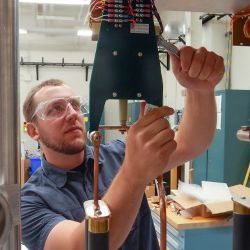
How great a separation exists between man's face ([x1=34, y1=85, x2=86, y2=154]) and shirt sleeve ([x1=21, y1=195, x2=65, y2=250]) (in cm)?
25

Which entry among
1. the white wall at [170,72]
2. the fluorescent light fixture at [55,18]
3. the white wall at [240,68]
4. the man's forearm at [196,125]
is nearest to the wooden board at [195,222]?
the white wall at [170,72]

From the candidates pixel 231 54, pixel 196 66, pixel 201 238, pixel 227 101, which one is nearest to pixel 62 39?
pixel 231 54

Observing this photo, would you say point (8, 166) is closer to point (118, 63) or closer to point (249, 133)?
point (118, 63)

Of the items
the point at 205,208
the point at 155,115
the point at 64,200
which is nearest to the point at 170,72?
the point at 205,208

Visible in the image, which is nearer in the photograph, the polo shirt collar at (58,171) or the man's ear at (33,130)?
the polo shirt collar at (58,171)

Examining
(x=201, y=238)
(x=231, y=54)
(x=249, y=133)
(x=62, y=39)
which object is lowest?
(x=201, y=238)

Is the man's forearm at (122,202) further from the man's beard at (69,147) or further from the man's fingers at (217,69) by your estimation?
the man's beard at (69,147)

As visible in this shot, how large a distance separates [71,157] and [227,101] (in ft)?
6.33

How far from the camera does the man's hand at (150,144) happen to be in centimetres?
54

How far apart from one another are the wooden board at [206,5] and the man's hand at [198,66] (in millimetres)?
88

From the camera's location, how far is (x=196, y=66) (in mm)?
661

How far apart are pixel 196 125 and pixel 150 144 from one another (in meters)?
0.48

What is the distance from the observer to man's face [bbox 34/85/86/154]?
1.35 metres

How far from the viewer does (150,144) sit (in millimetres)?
543
